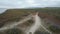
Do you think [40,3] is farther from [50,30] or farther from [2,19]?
[2,19]

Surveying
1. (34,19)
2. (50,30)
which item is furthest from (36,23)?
(50,30)

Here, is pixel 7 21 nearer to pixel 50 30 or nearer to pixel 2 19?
pixel 2 19

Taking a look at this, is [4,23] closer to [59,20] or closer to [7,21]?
[7,21]

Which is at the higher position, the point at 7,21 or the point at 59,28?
the point at 7,21

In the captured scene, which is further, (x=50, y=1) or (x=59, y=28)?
(x=50, y=1)

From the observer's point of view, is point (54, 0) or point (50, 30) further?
point (54, 0)

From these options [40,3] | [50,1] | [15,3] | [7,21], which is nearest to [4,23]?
[7,21]

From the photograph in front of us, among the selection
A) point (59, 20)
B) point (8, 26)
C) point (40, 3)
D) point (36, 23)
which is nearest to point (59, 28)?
point (59, 20)

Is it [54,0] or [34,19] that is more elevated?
[54,0]

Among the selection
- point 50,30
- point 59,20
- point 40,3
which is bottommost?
point 50,30
